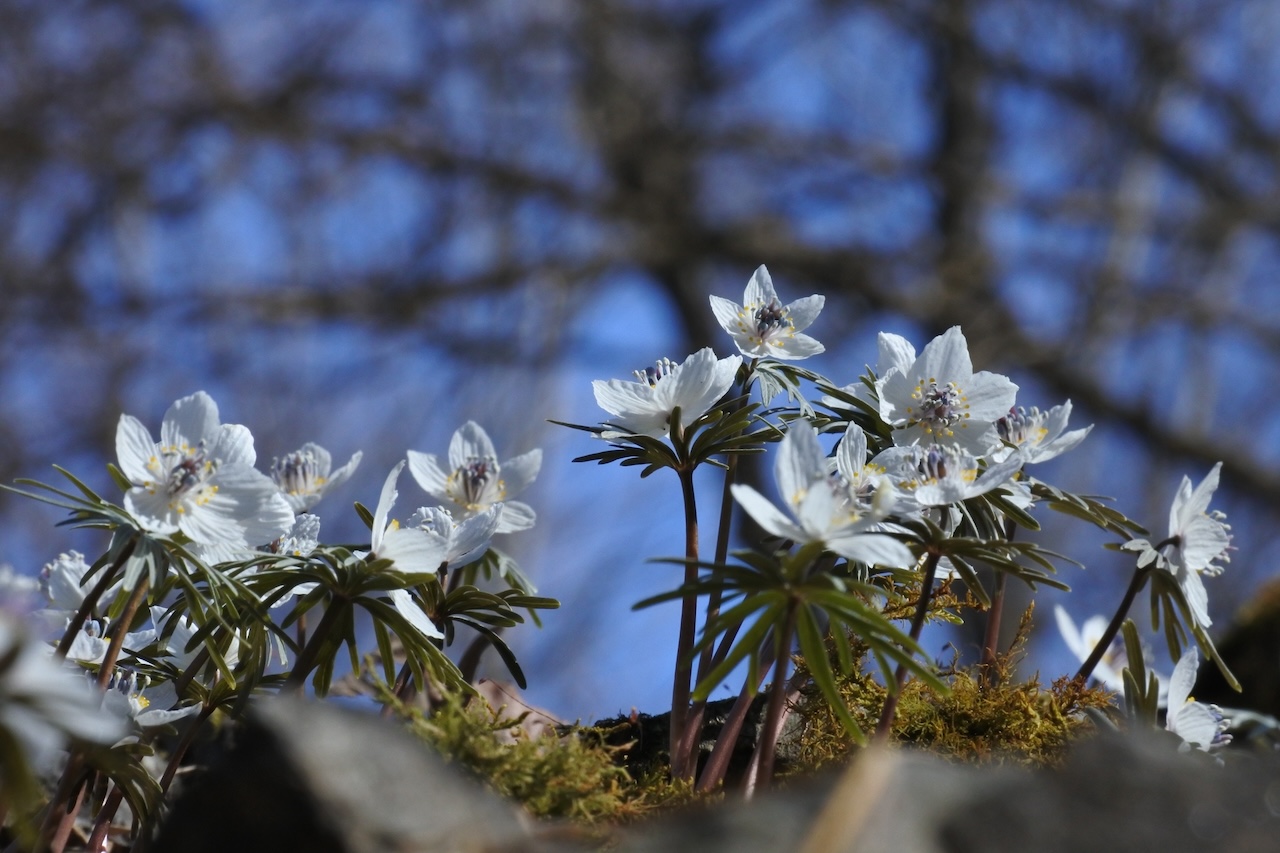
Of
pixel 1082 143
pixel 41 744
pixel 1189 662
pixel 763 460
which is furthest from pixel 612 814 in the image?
pixel 1082 143

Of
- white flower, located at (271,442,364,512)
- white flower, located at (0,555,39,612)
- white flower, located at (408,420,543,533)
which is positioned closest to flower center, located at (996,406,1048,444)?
white flower, located at (408,420,543,533)

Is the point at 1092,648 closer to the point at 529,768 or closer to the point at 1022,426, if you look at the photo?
the point at 1022,426

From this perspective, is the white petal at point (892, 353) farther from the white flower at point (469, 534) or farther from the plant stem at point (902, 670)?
the white flower at point (469, 534)

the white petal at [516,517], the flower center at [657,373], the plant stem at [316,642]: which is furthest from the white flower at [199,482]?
the flower center at [657,373]

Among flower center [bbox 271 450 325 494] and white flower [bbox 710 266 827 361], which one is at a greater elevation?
white flower [bbox 710 266 827 361]

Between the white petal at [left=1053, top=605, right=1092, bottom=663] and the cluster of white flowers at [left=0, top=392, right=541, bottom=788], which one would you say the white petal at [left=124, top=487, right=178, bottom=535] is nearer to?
the cluster of white flowers at [left=0, top=392, right=541, bottom=788]

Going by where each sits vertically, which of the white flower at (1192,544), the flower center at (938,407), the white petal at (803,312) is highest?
the white petal at (803,312)


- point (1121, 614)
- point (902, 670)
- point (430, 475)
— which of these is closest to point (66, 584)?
point (430, 475)
